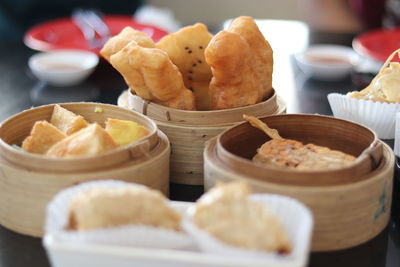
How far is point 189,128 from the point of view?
55.1 inches

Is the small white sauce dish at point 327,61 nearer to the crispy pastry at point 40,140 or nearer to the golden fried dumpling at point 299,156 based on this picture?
the golden fried dumpling at point 299,156

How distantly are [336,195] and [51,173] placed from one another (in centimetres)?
51

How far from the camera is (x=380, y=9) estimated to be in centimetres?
346

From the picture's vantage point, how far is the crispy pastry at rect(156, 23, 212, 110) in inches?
60.2

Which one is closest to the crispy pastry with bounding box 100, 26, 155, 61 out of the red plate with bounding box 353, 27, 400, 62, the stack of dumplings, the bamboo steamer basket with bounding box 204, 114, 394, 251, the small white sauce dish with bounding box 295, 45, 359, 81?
the stack of dumplings

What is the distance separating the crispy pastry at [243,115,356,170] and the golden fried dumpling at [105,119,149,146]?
23cm

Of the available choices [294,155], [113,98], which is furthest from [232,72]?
[113,98]

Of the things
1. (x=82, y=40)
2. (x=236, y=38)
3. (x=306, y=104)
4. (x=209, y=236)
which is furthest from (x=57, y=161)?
(x=82, y=40)

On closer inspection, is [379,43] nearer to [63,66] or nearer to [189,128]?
[63,66]

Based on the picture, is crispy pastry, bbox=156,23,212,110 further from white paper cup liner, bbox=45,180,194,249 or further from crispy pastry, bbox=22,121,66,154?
white paper cup liner, bbox=45,180,194,249

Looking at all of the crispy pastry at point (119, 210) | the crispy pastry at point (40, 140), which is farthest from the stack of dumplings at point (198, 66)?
the crispy pastry at point (119, 210)

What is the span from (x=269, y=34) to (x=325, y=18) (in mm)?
809

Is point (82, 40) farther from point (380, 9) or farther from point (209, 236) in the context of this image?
point (209, 236)

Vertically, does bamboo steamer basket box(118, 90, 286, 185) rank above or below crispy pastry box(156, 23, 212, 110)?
below
